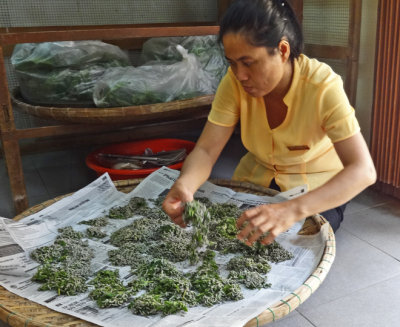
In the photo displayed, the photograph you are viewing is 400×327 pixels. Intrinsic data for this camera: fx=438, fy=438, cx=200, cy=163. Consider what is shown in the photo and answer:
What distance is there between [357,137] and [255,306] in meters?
0.54

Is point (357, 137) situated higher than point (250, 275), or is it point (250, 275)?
point (357, 137)

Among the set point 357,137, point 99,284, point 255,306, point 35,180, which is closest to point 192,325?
point 255,306

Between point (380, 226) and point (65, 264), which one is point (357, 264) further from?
point (65, 264)

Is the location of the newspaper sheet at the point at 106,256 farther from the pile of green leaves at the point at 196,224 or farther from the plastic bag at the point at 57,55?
the plastic bag at the point at 57,55

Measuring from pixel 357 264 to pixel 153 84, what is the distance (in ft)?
3.91

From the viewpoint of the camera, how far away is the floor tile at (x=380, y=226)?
1.76 m

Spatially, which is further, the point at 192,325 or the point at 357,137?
the point at 357,137

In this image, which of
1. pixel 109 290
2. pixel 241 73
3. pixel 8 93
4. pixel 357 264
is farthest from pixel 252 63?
pixel 8 93

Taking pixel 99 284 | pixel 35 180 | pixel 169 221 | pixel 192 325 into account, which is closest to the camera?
pixel 192 325

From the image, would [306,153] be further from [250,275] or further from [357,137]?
[250,275]

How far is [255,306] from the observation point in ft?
3.25

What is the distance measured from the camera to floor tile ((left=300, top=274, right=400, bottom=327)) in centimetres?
134

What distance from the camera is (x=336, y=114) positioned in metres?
1.24

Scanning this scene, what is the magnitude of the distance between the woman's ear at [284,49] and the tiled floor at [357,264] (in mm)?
798
